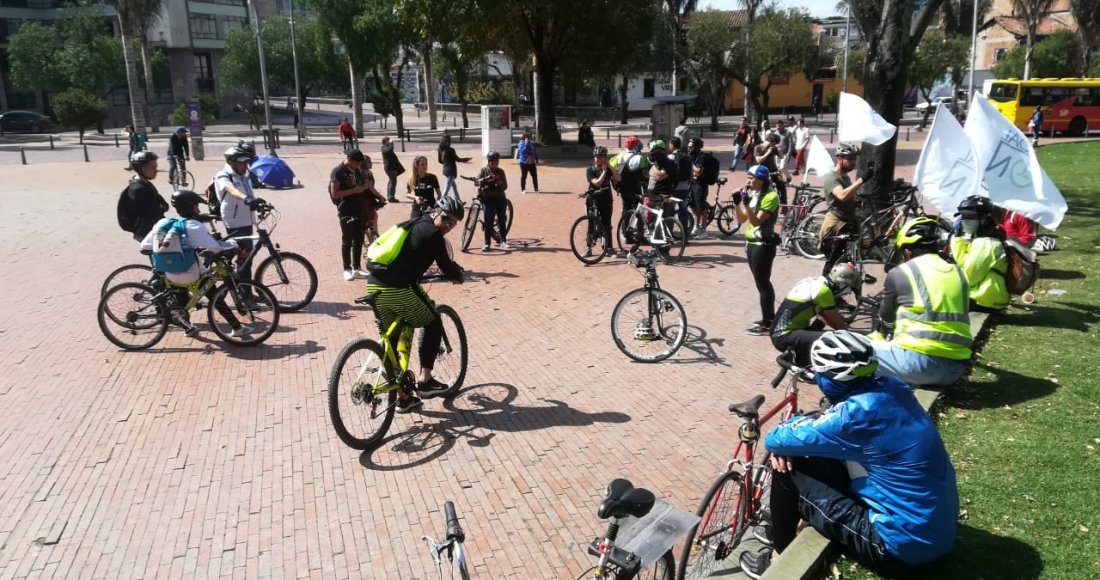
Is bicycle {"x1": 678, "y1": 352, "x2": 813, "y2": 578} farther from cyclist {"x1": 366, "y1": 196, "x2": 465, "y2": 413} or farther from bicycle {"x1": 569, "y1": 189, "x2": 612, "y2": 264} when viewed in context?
bicycle {"x1": 569, "y1": 189, "x2": 612, "y2": 264}

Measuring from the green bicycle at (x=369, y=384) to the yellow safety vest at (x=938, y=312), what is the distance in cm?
366

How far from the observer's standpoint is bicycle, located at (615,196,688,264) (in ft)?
39.0

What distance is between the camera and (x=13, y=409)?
668cm

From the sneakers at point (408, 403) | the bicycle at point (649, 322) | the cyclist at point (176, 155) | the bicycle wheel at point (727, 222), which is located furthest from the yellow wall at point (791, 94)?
the sneakers at point (408, 403)

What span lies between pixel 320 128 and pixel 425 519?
166ft

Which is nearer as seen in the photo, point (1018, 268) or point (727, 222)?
point (1018, 268)

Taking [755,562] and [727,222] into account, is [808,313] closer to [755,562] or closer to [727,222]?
[755,562]

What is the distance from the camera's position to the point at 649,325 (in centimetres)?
780

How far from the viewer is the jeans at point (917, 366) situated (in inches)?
225

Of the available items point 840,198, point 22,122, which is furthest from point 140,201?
point 22,122

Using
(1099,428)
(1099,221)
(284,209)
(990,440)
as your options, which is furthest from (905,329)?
(284,209)

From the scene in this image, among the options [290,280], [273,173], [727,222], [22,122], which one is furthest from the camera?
[22,122]

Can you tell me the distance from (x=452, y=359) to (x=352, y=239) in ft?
Answer: 15.4

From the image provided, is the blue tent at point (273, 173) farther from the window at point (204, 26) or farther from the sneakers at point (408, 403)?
the window at point (204, 26)
